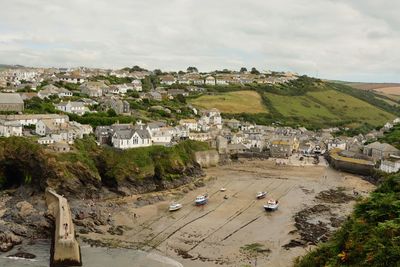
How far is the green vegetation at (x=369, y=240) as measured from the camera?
13.9 m

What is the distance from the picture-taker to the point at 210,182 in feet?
167

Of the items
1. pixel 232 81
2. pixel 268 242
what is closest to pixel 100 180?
pixel 268 242

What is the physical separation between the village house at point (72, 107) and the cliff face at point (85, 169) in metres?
16.1

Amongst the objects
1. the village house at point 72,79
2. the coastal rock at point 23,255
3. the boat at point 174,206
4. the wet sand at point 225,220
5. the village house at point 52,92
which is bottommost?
the coastal rock at point 23,255

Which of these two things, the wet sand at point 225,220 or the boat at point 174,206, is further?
the boat at point 174,206

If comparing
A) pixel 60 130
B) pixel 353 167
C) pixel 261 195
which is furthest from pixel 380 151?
pixel 60 130

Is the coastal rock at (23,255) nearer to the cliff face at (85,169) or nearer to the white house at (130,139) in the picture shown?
the cliff face at (85,169)

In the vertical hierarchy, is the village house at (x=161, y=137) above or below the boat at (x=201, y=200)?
above

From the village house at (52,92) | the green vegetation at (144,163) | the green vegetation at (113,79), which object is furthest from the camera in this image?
the green vegetation at (113,79)

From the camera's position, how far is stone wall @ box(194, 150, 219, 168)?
2337 inches

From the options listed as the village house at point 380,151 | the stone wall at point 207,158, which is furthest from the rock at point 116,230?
the village house at point 380,151

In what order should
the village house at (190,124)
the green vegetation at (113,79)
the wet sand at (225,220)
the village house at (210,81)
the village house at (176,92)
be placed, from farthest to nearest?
the village house at (210,81), the green vegetation at (113,79), the village house at (176,92), the village house at (190,124), the wet sand at (225,220)

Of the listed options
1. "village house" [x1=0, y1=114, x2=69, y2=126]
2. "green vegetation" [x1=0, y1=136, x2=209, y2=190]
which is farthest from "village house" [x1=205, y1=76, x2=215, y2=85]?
"green vegetation" [x1=0, y1=136, x2=209, y2=190]

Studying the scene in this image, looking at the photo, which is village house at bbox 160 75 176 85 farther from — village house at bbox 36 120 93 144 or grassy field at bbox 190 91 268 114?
village house at bbox 36 120 93 144
